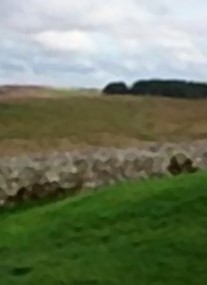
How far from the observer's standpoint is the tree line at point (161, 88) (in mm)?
11727

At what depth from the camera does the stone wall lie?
1025cm

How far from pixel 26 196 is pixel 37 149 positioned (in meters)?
0.78

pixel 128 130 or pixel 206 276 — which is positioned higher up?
pixel 128 130

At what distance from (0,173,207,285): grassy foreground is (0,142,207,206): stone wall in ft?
2.19

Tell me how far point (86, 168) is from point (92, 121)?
0.68m

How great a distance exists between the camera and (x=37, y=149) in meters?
10.7

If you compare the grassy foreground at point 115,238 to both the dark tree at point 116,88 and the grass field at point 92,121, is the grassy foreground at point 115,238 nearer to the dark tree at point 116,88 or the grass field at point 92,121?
the grass field at point 92,121

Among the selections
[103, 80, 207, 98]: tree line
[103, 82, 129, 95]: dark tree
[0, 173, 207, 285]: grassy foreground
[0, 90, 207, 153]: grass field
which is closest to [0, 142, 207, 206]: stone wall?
[0, 90, 207, 153]: grass field

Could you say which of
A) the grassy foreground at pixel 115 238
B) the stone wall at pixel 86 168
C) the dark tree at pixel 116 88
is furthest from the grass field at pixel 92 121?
the grassy foreground at pixel 115 238

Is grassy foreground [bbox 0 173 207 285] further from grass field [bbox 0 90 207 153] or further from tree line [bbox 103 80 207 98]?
tree line [bbox 103 80 207 98]

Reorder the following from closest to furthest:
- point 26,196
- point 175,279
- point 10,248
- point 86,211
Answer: point 175,279
point 10,248
point 86,211
point 26,196

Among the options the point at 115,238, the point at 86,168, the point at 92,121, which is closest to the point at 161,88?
the point at 92,121

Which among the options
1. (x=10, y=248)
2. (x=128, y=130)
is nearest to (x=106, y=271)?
(x=10, y=248)

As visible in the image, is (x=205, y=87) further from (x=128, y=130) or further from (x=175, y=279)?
(x=175, y=279)
